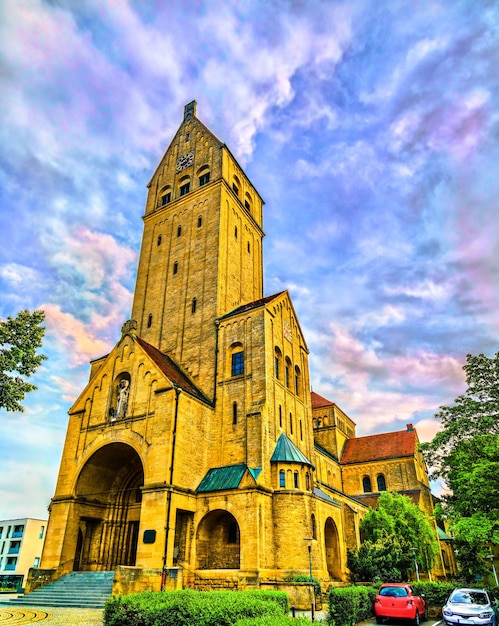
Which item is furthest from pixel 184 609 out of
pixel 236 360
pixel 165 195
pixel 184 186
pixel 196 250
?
pixel 165 195

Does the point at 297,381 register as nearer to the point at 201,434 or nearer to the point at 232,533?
the point at 201,434

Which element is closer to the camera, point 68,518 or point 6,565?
point 68,518

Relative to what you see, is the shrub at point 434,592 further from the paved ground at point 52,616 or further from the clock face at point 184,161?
the clock face at point 184,161

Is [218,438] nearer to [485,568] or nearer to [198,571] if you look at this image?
[198,571]

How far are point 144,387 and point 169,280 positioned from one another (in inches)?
491

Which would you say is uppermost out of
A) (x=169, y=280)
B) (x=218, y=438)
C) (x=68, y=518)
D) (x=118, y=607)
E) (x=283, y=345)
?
(x=169, y=280)

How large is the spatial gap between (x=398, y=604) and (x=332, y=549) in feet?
39.6

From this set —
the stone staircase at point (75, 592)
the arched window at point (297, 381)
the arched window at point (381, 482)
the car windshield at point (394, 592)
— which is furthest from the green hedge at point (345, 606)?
the arched window at point (381, 482)

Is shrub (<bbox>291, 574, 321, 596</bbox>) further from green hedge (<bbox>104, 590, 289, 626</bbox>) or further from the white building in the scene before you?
the white building

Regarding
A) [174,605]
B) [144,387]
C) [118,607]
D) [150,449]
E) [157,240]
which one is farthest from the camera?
[157,240]

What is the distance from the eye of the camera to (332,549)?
29625mm

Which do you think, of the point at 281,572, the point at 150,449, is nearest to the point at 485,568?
the point at 281,572

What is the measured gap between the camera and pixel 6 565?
74.5 metres

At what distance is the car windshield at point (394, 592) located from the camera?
61.3 feet
